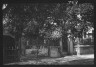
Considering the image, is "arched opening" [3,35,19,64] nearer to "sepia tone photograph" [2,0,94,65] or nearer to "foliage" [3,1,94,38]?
"sepia tone photograph" [2,0,94,65]

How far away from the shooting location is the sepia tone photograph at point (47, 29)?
328 inches

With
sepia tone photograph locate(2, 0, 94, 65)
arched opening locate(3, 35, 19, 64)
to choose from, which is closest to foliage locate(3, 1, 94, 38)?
sepia tone photograph locate(2, 0, 94, 65)

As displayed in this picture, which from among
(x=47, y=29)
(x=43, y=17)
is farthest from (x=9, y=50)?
(x=43, y=17)

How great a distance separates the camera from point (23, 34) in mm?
12312

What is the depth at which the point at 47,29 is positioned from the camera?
12.3 m

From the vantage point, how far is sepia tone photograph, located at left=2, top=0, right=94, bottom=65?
27.3 feet

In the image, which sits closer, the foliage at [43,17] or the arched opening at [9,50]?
the foliage at [43,17]

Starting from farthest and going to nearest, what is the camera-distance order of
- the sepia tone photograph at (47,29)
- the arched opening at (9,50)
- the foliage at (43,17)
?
the arched opening at (9,50) < the sepia tone photograph at (47,29) < the foliage at (43,17)

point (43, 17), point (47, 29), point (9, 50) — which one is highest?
point (43, 17)

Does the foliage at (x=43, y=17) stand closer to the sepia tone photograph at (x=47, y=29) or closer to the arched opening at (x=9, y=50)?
the sepia tone photograph at (x=47, y=29)

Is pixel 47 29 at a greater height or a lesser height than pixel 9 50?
greater

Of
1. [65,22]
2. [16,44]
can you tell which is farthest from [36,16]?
[16,44]

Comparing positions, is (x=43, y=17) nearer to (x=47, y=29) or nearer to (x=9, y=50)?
(x=47, y=29)

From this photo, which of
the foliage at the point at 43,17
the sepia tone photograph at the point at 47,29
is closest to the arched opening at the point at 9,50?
the sepia tone photograph at the point at 47,29
